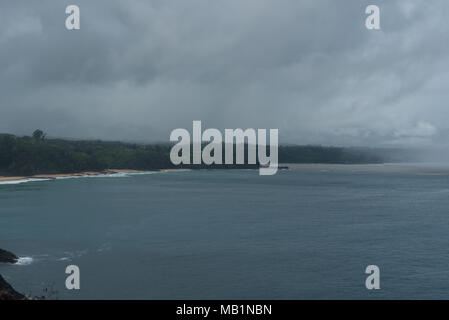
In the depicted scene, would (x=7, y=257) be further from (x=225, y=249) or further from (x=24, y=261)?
(x=225, y=249)

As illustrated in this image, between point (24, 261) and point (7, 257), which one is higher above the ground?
point (7, 257)

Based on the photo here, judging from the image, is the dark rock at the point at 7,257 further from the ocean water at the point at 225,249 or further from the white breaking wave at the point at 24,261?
the ocean water at the point at 225,249

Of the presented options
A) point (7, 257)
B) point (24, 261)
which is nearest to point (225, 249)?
point (24, 261)

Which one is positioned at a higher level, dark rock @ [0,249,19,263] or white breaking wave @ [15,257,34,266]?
dark rock @ [0,249,19,263]

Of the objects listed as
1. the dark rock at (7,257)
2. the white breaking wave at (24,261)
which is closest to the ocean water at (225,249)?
the white breaking wave at (24,261)

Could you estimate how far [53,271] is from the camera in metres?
48.0

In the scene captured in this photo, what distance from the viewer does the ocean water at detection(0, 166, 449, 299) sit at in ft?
146

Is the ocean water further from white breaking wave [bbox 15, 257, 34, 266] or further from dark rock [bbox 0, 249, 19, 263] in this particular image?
dark rock [bbox 0, 249, 19, 263]

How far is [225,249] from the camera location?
205 ft

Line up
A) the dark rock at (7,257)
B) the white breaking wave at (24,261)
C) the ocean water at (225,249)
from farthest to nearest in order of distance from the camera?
the dark rock at (7,257), the white breaking wave at (24,261), the ocean water at (225,249)

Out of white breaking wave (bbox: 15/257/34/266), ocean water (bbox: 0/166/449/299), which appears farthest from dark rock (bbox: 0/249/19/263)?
ocean water (bbox: 0/166/449/299)

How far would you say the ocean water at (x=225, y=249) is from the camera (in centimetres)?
4453
